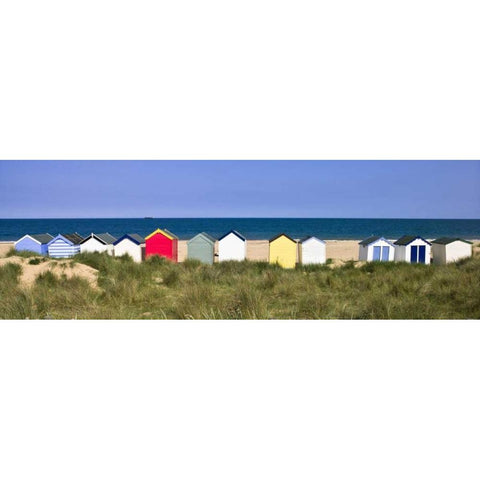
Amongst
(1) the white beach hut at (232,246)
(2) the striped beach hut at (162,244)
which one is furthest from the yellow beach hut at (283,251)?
(2) the striped beach hut at (162,244)

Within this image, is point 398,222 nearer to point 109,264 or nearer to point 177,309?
point 177,309

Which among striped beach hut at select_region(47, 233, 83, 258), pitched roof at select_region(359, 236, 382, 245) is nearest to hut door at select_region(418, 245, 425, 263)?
pitched roof at select_region(359, 236, 382, 245)

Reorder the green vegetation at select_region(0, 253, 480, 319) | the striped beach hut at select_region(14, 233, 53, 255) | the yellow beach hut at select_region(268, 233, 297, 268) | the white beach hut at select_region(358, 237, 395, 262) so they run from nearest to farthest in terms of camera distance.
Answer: the green vegetation at select_region(0, 253, 480, 319)
the striped beach hut at select_region(14, 233, 53, 255)
the white beach hut at select_region(358, 237, 395, 262)
the yellow beach hut at select_region(268, 233, 297, 268)

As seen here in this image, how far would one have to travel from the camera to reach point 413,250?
5203 millimetres

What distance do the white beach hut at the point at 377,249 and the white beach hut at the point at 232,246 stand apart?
1.49 meters

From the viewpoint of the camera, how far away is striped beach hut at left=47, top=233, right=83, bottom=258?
208 inches

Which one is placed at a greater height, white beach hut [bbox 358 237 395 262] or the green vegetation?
white beach hut [bbox 358 237 395 262]

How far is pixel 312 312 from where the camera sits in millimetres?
4637

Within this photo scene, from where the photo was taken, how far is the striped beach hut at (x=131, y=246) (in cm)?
536

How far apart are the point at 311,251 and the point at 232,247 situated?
1.00 meters

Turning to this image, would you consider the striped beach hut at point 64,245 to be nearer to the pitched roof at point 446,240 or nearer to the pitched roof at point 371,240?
the pitched roof at point 371,240

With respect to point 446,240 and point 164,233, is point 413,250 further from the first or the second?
point 164,233

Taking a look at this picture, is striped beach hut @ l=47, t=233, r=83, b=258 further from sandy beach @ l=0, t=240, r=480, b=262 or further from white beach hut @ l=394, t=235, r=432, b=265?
white beach hut @ l=394, t=235, r=432, b=265

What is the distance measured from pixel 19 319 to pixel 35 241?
1075 millimetres
